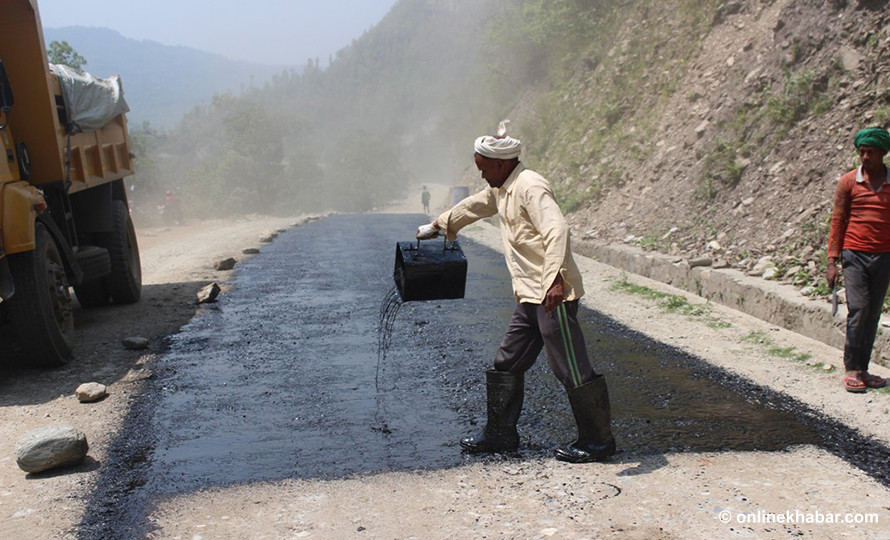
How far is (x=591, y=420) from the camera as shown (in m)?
4.24

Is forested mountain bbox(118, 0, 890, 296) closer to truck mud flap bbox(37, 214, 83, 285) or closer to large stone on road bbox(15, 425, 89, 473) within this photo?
large stone on road bbox(15, 425, 89, 473)

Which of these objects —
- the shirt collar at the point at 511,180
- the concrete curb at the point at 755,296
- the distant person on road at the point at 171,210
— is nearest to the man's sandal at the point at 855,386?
the concrete curb at the point at 755,296

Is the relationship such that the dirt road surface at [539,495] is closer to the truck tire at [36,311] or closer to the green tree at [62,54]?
the truck tire at [36,311]

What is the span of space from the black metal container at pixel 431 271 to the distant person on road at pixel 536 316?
820 millimetres

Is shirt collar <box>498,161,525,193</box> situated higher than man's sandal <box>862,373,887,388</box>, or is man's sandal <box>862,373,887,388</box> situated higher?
shirt collar <box>498,161,525,193</box>

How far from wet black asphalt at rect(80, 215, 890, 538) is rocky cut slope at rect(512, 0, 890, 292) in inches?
128

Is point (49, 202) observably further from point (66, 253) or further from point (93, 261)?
point (93, 261)

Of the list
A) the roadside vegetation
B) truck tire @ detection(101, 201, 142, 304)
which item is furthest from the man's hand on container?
truck tire @ detection(101, 201, 142, 304)

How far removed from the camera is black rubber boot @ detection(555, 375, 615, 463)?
4234 millimetres

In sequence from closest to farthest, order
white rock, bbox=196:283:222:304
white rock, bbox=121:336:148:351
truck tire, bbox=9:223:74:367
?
1. truck tire, bbox=9:223:74:367
2. white rock, bbox=121:336:148:351
3. white rock, bbox=196:283:222:304

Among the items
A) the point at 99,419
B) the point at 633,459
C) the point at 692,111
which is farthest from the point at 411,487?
the point at 692,111

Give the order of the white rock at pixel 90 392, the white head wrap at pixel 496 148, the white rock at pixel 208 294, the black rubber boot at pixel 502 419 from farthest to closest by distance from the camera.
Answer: the white rock at pixel 208 294, the white rock at pixel 90 392, the black rubber boot at pixel 502 419, the white head wrap at pixel 496 148

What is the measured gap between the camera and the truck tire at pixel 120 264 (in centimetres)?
982

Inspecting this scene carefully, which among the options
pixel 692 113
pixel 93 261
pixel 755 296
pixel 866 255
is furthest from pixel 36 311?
pixel 692 113
